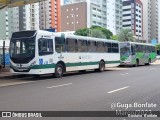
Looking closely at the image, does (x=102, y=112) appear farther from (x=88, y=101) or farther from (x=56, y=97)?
(x=56, y=97)

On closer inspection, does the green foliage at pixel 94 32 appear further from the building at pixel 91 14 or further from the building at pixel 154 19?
the building at pixel 154 19

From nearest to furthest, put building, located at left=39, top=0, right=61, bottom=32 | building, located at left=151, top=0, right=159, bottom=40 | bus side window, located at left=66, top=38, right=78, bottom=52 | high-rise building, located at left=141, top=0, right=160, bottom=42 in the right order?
bus side window, located at left=66, top=38, right=78, bottom=52
building, located at left=39, top=0, right=61, bottom=32
high-rise building, located at left=141, top=0, right=160, bottom=42
building, located at left=151, top=0, right=159, bottom=40

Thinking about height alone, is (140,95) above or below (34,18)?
below

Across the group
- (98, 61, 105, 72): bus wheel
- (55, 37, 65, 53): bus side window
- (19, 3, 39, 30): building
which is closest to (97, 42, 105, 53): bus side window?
(98, 61, 105, 72): bus wheel

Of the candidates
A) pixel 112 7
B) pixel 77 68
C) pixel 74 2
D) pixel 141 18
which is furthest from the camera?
pixel 141 18

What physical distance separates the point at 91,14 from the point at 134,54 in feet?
284

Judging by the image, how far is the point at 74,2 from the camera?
123 metres

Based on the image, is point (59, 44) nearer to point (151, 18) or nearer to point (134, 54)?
point (134, 54)

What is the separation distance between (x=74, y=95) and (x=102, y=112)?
3.09 meters

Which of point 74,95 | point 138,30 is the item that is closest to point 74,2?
point 138,30

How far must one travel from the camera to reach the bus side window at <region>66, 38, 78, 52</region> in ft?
67.0

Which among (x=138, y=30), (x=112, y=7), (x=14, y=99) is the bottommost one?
(x=14, y=99)

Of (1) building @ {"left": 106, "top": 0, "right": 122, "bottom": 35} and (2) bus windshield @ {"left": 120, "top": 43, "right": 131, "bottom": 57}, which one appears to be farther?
(1) building @ {"left": 106, "top": 0, "right": 122, "bottom": 35}

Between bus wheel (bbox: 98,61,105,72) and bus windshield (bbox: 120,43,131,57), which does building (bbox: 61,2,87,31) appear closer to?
bus windshield (bbox: 120,43,131,57)
